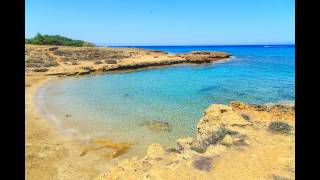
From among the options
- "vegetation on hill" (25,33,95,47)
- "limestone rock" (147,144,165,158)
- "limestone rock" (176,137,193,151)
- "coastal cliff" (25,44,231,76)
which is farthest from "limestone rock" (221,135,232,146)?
"vegetation on hill" (25,33,95,47)

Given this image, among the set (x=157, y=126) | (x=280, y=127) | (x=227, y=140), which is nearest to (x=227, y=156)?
(x=227, y=140)

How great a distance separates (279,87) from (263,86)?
4.01 feet

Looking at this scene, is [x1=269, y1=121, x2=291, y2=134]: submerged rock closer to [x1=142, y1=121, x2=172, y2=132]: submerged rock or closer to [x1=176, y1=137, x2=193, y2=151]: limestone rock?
[x1=176, y1=137, x2=193, y2=151]: limestone rock

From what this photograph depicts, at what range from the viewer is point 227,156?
754 centimetres

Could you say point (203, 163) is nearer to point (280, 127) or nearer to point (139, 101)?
point (280, 127)

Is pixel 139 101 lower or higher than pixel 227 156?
higher

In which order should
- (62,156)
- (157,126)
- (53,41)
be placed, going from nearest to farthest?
(62,156), (157,126), (53,41)

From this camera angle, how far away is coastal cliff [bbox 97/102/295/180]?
22.0ft

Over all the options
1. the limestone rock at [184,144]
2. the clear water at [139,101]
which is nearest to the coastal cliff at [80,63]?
the clear water at [139,101]

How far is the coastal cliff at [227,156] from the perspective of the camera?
671cm

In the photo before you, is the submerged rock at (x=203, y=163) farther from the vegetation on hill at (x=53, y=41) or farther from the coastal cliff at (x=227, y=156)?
the vegetation on hill at (x=53, y=41)
